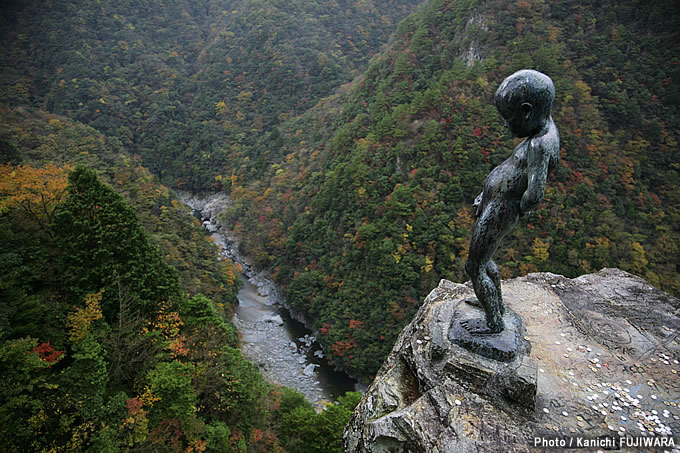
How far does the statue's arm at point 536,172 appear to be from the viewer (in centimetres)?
467

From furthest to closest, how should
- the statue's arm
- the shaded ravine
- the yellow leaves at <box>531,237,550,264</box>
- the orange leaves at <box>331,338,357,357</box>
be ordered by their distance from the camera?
the orange leaves at <box>331,338,357,357</box>, the shaded ravine, the yellow leaves at <box>531,237,550,264</box>, the statue's arm

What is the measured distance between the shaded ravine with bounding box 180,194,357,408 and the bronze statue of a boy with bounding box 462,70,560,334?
1833 centimetres

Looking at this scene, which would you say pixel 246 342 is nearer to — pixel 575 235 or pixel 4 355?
pixel 4 355

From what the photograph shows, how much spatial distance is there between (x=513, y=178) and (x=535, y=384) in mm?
3002

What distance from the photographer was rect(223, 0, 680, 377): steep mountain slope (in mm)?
20344

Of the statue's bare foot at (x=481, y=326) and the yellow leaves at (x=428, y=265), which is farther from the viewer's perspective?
the yellow leaves at (x=428, y=265)

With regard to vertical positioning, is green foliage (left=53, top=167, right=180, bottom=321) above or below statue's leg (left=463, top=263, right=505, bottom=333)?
below

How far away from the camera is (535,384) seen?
4.60m

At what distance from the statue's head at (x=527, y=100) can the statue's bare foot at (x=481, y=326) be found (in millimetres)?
3119

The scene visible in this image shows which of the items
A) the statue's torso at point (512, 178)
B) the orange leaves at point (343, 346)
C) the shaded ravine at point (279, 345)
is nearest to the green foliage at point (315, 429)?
the shaded ravine at point (279, 345)

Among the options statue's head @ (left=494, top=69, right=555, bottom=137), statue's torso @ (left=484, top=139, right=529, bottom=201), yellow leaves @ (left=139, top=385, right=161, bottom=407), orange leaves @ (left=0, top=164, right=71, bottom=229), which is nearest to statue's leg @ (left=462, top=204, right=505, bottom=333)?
statue's torso @ (left=484, top=139, right=529, bottom=201)

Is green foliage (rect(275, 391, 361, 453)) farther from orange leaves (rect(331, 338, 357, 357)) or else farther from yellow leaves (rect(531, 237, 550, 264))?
yellow leaves (rect(531, 237, 550, 264))

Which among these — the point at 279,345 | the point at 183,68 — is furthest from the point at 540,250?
the point at 183,68

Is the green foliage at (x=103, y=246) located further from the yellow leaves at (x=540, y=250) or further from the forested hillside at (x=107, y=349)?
the yellow leaves at (x=540, y=250)
